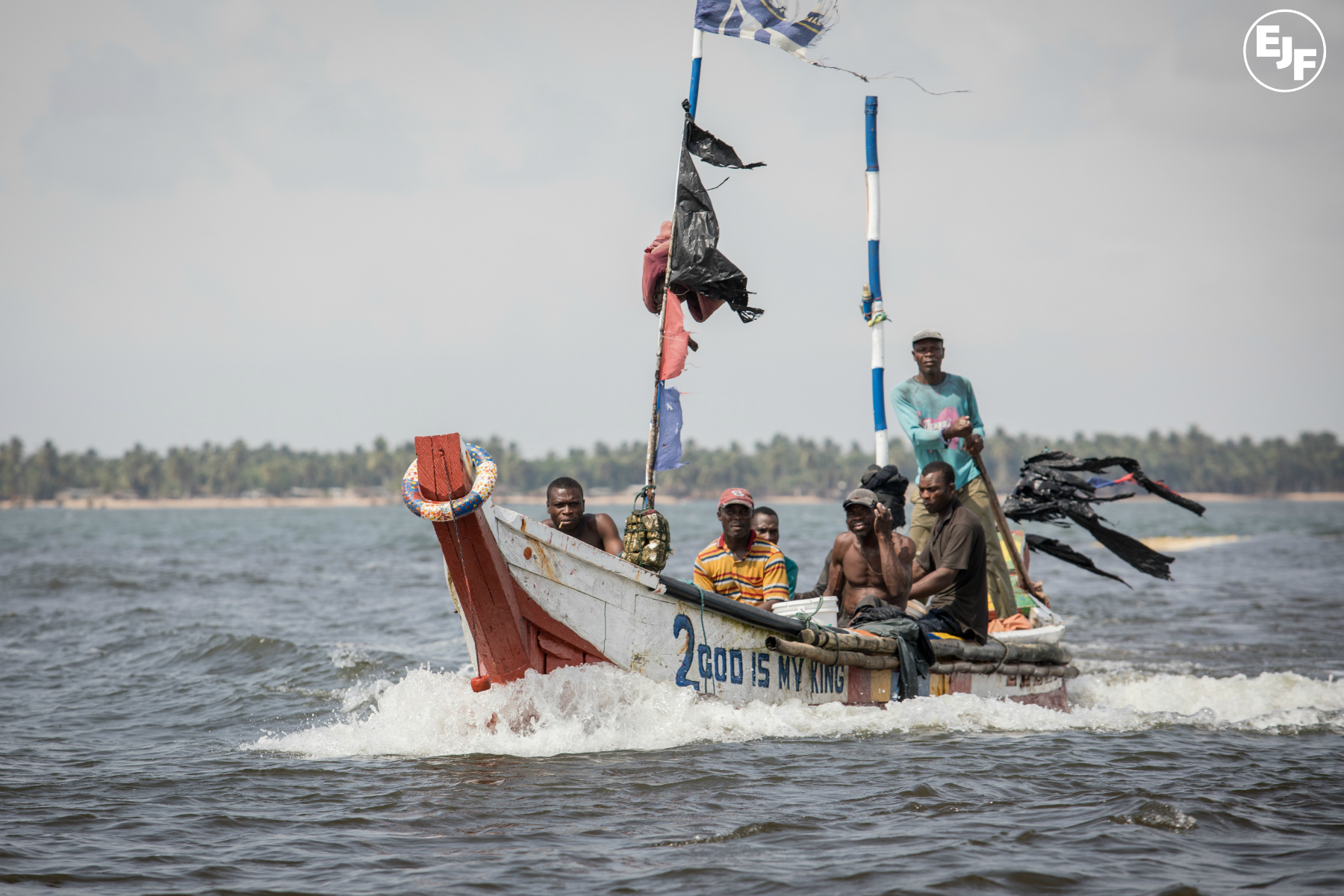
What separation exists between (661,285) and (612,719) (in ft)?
10.4

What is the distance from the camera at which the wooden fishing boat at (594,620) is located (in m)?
6.16

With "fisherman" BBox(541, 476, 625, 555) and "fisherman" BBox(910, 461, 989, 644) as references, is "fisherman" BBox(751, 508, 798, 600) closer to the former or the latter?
"fisherman" BBox(910, 461, 989, 644)

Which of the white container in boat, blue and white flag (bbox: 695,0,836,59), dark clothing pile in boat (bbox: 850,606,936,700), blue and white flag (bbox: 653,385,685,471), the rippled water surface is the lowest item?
the rippled water surface

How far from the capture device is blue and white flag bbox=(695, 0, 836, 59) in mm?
8125

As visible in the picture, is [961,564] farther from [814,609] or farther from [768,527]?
[768,527]

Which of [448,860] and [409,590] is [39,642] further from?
[448,860]

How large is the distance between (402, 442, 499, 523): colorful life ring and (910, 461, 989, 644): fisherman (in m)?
3.39

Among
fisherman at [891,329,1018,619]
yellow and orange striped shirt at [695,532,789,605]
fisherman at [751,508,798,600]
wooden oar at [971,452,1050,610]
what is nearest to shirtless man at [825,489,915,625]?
fisherman at [751,508,798,600]

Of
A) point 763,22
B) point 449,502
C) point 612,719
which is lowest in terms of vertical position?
point 612,719

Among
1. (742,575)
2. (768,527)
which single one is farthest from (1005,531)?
(742,575)

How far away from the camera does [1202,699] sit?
9.57 m

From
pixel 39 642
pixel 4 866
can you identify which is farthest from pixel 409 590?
pixel 4 866

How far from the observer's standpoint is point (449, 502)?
19.9 feet

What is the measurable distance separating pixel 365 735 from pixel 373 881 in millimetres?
2744
